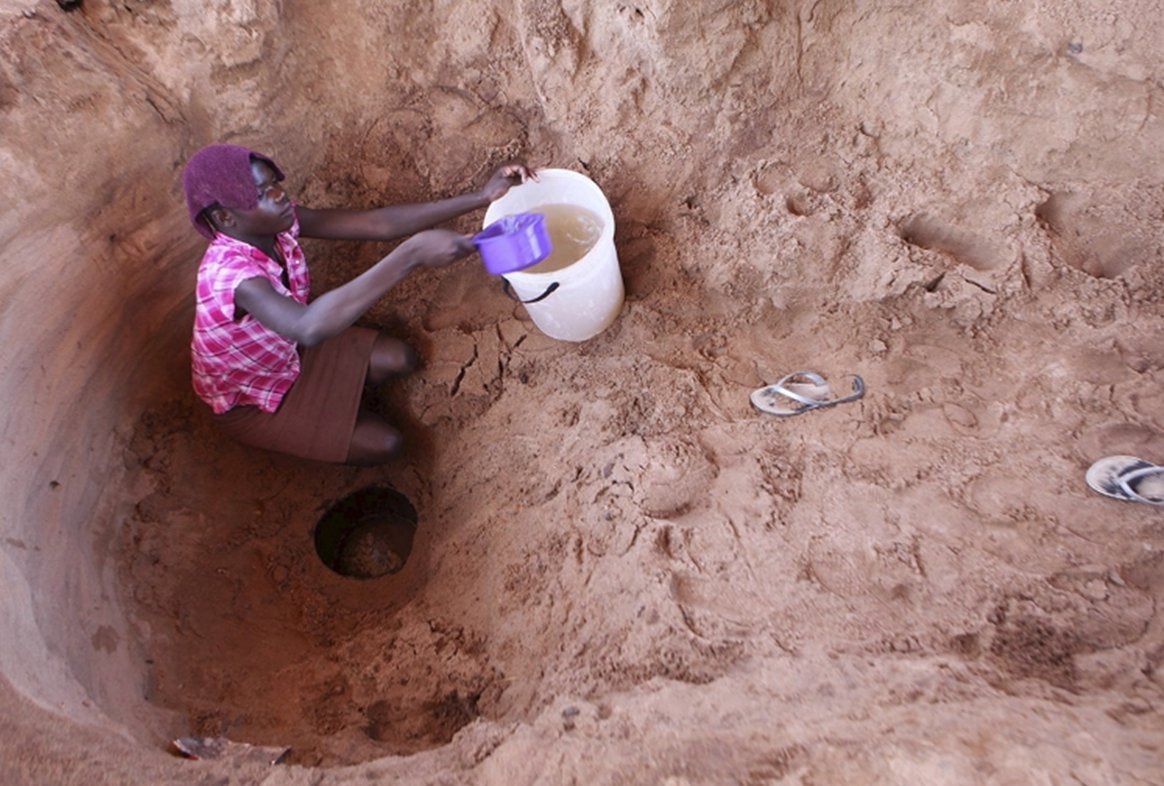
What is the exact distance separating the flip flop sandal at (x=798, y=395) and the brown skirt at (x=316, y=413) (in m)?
1.14

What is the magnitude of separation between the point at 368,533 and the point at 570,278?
116 centimetres

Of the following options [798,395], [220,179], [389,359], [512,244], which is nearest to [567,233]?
[512,244]

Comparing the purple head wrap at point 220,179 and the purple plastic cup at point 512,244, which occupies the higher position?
the purple head wrap at point 220,179

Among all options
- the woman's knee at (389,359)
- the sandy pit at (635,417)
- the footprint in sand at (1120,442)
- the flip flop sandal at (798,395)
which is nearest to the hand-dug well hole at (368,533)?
the sandy pit at (635,417)

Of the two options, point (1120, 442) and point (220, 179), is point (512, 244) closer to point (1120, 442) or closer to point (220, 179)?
point (220, 179)

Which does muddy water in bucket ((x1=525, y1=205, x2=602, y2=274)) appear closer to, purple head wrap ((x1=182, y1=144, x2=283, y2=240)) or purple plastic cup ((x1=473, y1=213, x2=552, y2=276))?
purple plastic cup ((x1=473, y1=213, x2=552, y2=276))

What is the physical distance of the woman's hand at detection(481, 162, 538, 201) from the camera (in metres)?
1.89

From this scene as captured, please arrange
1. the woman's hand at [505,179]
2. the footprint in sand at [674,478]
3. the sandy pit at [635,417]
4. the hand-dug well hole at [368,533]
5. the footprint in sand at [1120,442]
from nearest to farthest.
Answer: the sandy pit at [635,417] < the footprint in sand at [1120,442] < the footprint in sand at [674,478] < the woman's hand at [505,179] < the hand-dug well hole at [368,533]

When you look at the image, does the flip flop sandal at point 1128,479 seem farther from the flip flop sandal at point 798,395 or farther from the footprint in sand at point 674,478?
the footprint in sand at point 674,478

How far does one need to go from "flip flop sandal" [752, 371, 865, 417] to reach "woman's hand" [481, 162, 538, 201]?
825 mm

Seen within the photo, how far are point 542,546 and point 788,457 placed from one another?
24.0 inches

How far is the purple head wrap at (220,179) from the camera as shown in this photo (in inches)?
58.7

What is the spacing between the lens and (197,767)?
124 centimetres

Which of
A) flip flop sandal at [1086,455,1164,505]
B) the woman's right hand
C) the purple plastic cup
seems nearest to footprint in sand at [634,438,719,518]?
the purple plastic cup
